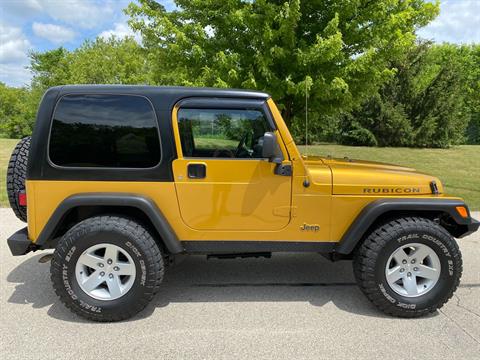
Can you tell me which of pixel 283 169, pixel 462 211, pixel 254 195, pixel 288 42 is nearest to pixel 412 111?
pixel 288 42

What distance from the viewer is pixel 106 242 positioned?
298 centimetres

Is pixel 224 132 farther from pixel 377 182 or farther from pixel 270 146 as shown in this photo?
pixel 377 182

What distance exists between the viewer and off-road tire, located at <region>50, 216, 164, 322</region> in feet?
9.72

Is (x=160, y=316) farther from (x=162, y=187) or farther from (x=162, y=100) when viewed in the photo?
(x=162, y=100)

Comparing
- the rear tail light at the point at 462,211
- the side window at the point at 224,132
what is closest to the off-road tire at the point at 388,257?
the rear tail light at the point at 462,211

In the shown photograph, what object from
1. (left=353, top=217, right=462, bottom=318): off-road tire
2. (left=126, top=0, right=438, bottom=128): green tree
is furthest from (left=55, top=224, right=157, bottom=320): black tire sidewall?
(left=126, top=0, right=438, bottom=128): green tree

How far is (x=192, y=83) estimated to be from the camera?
812cm

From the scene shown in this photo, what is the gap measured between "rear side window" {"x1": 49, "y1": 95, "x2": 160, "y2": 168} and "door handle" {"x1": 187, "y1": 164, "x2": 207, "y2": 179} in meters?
0.28

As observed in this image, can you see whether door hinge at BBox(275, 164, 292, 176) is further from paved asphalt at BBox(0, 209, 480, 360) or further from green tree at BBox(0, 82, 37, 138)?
green tree at BBox(0, 82, 37, 138)

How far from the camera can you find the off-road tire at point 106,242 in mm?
2963

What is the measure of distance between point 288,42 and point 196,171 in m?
5.56

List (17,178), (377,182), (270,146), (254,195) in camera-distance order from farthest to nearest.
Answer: (17,178) → (377,182) → (254,195) → (270,146)

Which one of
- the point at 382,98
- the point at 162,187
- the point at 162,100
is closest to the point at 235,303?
the point at 162,187

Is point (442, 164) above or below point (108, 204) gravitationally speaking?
below
